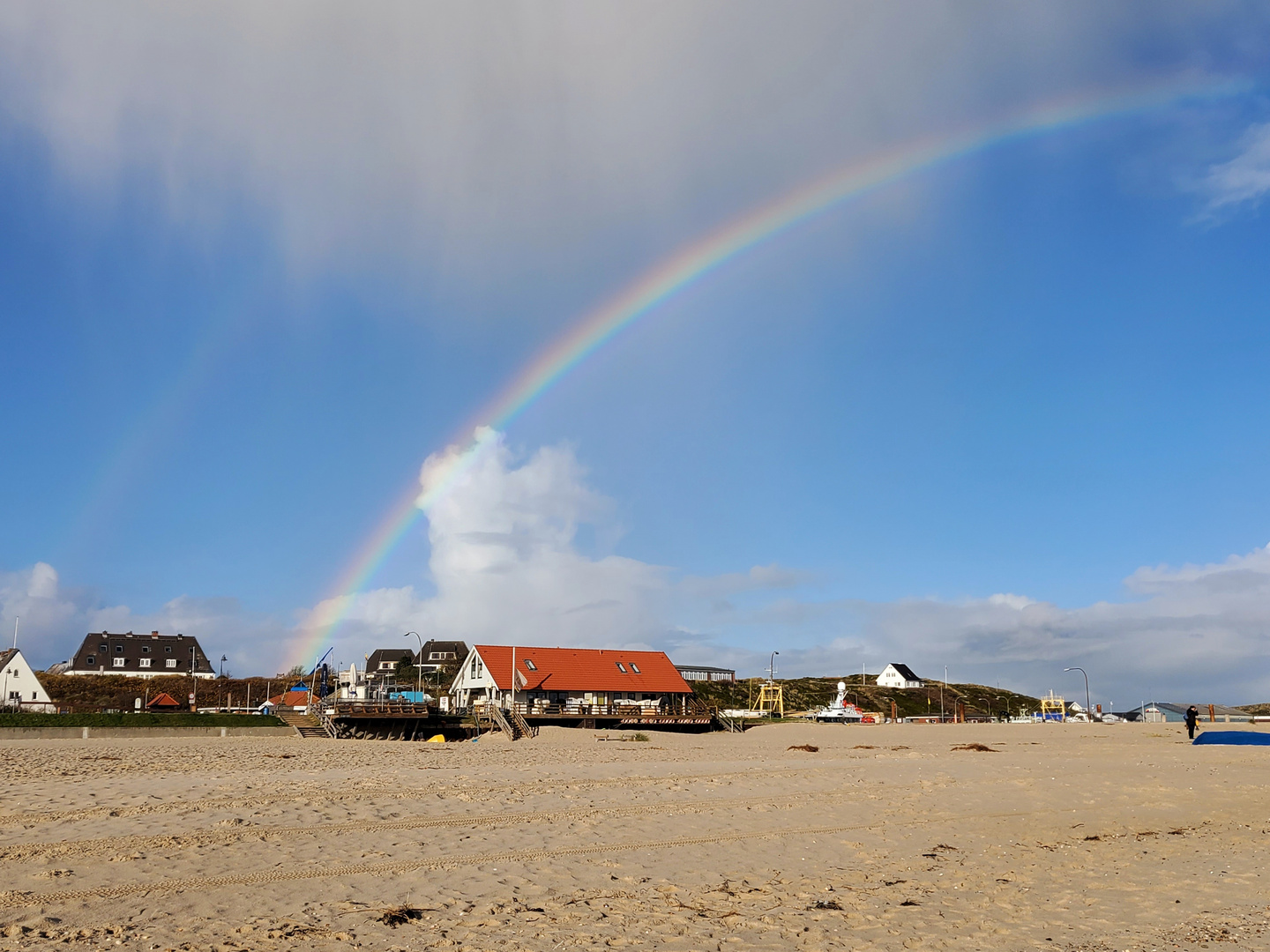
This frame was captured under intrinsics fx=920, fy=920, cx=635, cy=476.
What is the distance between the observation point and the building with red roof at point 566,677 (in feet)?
214

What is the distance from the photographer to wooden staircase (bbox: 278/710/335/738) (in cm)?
4891

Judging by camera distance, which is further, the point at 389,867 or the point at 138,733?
the point at 138,733

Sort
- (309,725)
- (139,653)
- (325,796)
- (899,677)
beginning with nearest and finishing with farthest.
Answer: (325,796), (309,725), (139,653), (899,677)

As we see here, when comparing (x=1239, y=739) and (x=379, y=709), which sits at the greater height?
(x=379, y=709)

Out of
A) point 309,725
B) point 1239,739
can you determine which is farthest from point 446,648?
point 1239,739

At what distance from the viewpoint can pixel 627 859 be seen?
40.9 feet

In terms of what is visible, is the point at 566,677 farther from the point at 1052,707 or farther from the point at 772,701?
the point at 1052,707

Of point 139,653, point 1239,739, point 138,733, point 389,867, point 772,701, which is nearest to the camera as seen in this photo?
point 389,867

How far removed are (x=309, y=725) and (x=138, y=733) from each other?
36.2 feet

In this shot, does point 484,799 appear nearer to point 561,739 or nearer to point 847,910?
point 847,910

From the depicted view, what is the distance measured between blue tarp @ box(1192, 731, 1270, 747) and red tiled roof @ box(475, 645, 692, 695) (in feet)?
122

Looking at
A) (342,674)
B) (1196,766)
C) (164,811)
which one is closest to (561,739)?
(1196,766)

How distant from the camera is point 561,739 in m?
46.2

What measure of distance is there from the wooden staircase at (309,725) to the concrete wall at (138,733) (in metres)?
0.85
